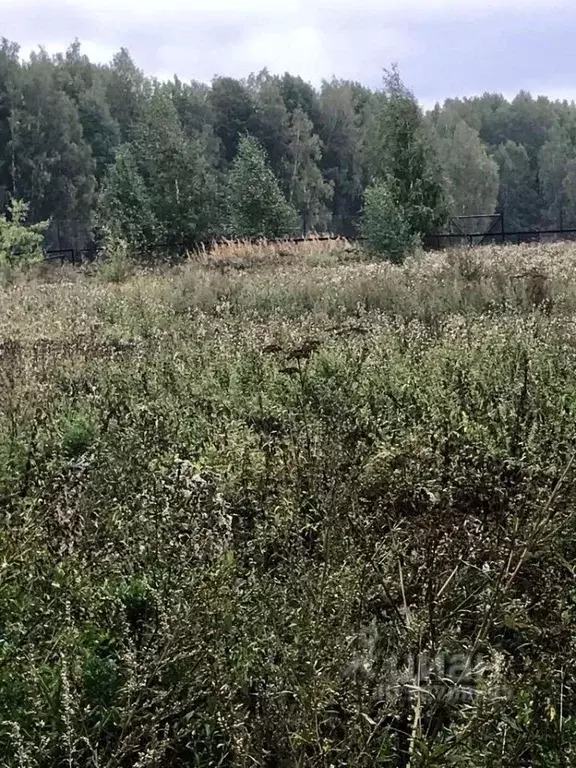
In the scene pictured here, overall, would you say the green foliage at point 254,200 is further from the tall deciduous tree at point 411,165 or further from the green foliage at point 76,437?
the green foliage at point 76,437

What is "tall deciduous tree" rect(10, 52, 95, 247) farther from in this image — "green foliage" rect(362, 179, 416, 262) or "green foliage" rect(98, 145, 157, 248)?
"green foliage" rect(362, 179, 416, 262)

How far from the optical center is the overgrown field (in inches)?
77.2

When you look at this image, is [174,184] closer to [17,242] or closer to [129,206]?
[129,206]

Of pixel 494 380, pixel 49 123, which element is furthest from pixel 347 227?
pixel 494 380

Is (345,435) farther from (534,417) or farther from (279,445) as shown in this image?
(534,417)

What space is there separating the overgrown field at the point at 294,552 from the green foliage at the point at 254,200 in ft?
82.7

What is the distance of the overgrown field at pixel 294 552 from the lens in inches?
77.2

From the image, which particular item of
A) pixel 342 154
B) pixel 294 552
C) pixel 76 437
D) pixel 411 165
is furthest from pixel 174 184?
pixel 342 154

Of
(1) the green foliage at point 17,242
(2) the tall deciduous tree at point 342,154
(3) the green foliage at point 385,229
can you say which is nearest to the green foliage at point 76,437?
(1) the green foliage at point 17,242

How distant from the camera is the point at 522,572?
251 centimetres

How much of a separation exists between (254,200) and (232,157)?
4083cm

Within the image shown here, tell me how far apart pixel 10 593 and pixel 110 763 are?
3.45 feet

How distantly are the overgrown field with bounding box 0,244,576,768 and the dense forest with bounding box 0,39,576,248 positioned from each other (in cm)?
2138

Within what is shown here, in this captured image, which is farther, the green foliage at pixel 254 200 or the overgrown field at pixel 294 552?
the green foliage at pixel 254 200
